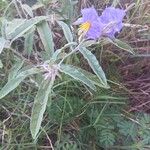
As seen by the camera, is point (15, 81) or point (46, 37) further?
point (46, 37)

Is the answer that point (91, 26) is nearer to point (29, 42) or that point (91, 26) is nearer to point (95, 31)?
point (95, 31)

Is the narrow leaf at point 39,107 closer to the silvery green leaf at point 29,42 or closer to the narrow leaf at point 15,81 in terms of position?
the narrow leaf at point 15,81

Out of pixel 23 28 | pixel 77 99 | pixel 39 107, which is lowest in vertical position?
pixel 77 99

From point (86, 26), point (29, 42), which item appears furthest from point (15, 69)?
point (86, 26)

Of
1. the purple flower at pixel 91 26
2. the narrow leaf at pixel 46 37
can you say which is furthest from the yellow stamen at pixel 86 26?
the narrow leaf at pixel 46 37

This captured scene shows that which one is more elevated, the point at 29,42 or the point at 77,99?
the point at 29,42

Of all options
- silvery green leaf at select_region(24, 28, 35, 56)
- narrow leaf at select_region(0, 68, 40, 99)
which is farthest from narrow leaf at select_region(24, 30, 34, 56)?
narrow leaf at select_region(0, 68, 40, 99)
